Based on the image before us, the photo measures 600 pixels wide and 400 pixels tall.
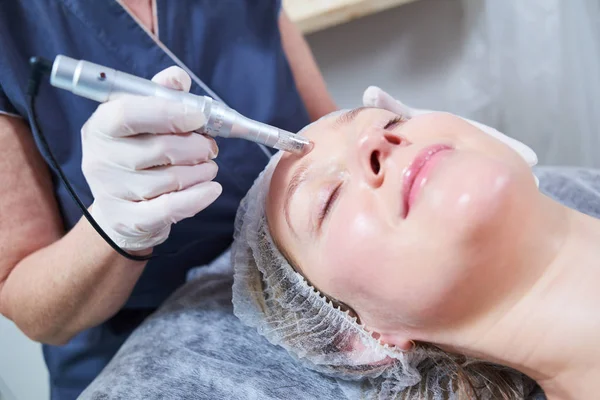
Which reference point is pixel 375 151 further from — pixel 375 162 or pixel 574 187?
pixel 574 187

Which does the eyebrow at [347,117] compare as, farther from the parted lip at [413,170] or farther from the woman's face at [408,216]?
the parted lip at [413,170]

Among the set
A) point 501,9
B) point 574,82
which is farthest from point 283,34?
point 574,82

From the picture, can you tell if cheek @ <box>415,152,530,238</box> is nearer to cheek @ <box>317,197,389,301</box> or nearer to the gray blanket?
cheek @ <box>317,197,389,301</box>

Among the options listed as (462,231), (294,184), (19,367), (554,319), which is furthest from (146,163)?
(19,367)

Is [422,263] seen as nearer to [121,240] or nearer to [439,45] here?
[121,240]

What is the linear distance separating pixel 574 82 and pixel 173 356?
155 cm

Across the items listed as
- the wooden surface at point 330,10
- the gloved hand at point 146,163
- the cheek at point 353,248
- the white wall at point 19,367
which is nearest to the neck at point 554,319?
the cheek at point 353,248

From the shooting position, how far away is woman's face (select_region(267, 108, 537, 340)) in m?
0.74

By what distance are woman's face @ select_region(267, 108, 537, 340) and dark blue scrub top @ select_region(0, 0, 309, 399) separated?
0.33m

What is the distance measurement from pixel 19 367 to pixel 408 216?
1.43 meters

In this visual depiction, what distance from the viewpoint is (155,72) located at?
106 centimetres

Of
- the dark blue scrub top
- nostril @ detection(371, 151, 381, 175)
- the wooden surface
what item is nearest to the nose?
nostril @ detection(371, 151, 381, 175)

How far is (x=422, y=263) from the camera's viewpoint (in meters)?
0.75

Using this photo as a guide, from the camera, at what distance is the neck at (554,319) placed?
2.54 ft
